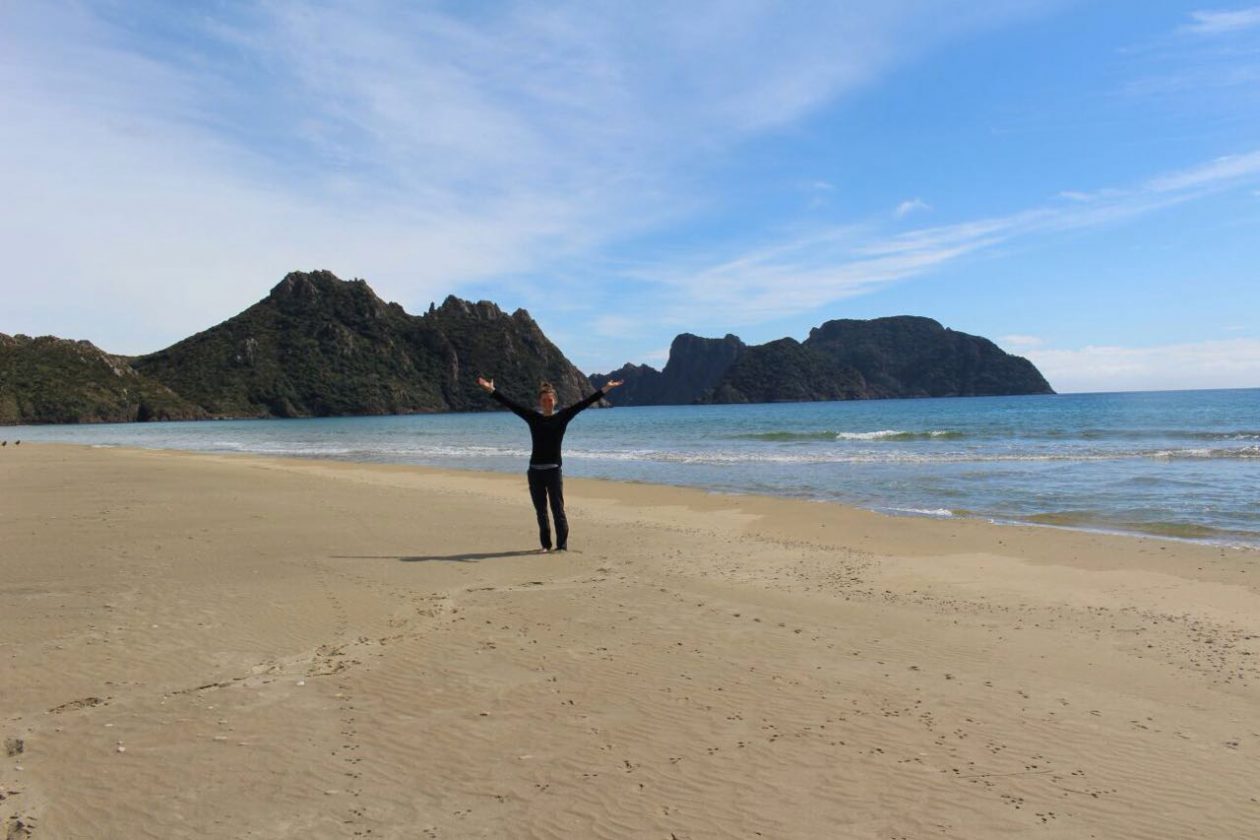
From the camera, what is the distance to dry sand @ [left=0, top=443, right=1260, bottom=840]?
11.5 ft

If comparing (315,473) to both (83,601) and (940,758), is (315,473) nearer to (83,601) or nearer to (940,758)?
(83,601)

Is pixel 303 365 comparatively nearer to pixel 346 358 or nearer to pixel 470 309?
pixel 346 358

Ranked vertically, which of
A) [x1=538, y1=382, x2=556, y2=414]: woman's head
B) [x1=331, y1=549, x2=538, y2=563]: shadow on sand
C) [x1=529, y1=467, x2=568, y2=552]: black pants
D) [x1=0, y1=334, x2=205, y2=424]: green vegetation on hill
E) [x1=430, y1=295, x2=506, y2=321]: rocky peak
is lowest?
[x1=331, y1=549, x2=538, y2=563]: shadow on sand

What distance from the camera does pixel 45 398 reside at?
109 metres

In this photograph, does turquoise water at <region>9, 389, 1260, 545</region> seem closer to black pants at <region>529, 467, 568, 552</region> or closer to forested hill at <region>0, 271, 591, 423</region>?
black pants at <region>529, 467, 568, 552</region>

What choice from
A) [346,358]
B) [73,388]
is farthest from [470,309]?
[73,388]

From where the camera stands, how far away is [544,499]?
1030cm

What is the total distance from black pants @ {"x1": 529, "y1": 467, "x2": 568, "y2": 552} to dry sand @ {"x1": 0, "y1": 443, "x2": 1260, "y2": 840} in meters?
0.57

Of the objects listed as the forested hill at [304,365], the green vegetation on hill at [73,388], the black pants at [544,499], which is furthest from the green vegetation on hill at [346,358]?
the black pants at [544,499]

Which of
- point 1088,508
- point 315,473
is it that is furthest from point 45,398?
point 1088,508

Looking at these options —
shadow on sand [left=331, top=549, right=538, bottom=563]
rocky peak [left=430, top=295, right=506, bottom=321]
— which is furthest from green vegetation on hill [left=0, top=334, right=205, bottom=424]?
shadow on sand [left=331, top=549, right=538, bottom=563]

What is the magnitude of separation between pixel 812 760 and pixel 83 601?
6662 mm

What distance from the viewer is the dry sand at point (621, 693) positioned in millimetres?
3490

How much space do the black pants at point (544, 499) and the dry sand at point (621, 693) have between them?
0.57 metres
